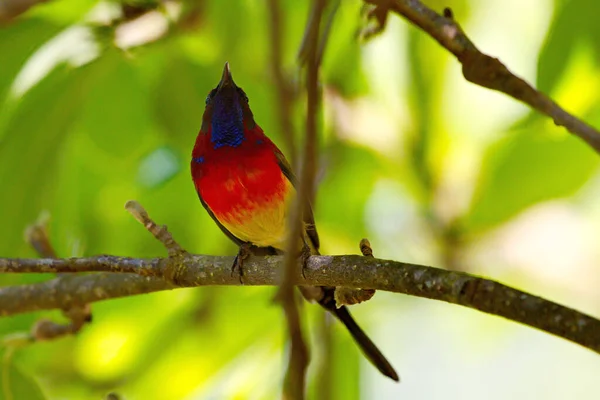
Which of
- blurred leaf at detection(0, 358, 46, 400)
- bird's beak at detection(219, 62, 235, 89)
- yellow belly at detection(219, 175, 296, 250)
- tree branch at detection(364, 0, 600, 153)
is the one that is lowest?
blurred leaf at detection(0, 358, 46, 400)

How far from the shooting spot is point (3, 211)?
270 cm

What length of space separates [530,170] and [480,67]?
1.29 m

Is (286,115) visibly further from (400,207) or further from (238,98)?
(400,207)

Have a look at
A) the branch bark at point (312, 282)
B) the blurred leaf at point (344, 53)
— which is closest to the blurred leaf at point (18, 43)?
the branch bark at point (312, 282)

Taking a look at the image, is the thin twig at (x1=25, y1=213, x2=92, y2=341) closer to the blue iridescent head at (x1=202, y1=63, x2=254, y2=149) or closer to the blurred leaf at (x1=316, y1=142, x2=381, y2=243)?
the blue iridescent head at (x1=202, y1=63, x2=254, y2=149)

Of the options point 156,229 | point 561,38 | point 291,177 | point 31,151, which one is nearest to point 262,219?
point 291,177

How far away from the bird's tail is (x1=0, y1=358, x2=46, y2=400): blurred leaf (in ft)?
3.03

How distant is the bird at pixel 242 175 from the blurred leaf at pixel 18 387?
726mm

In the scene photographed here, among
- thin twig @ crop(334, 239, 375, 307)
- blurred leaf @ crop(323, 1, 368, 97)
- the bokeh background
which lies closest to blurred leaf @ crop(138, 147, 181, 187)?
the bokeh background

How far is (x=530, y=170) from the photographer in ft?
10.2

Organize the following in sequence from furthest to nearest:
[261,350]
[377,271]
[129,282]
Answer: [261,350]
[129,282]
[377,271]

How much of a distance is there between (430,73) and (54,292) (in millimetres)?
1560

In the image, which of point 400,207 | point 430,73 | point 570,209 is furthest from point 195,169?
point 570,209

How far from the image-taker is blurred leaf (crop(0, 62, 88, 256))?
2.69 metres
